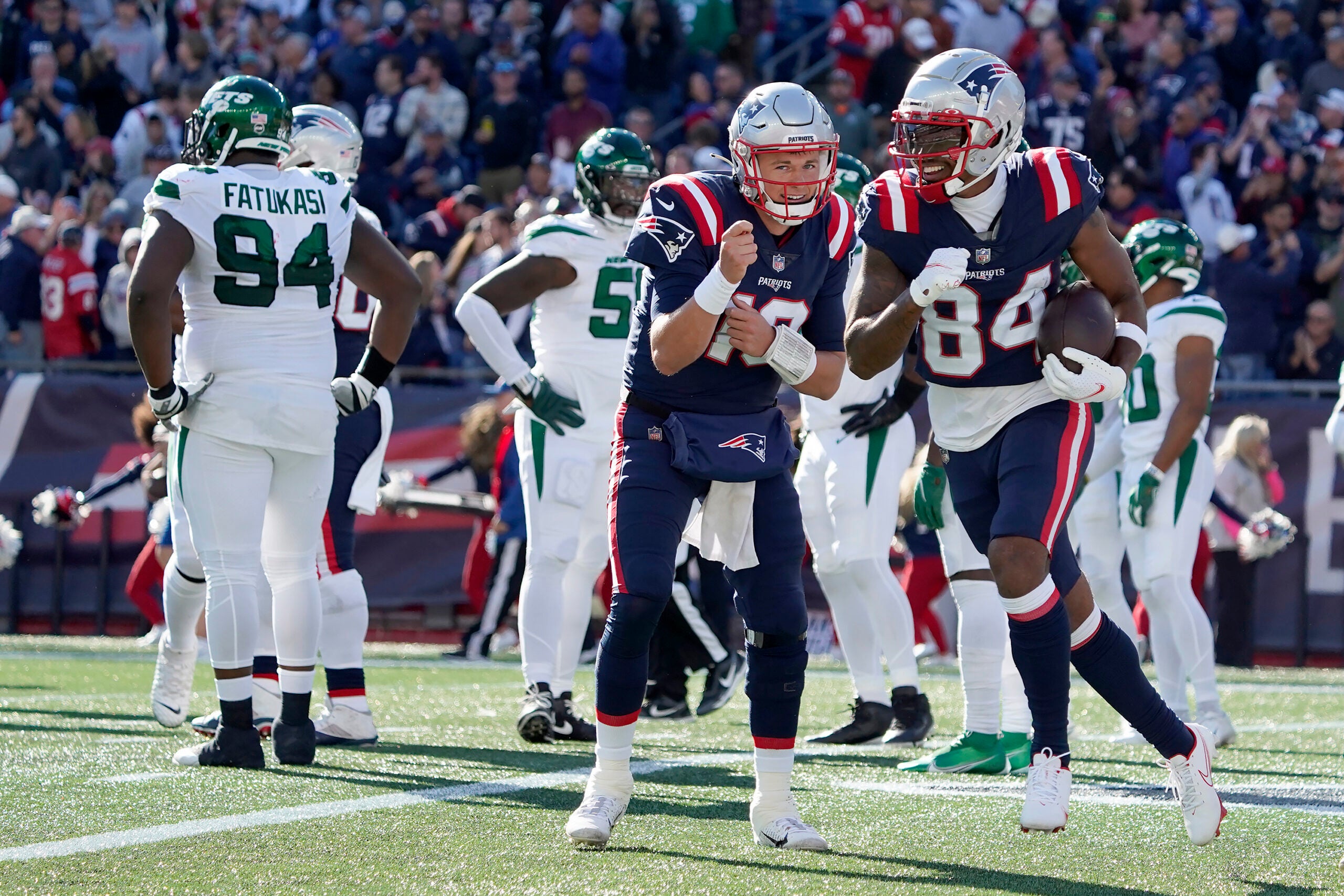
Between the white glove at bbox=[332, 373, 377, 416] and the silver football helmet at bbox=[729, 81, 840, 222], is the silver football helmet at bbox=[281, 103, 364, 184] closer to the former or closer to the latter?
the white glove at bbox=[332, 373, 377, 416]

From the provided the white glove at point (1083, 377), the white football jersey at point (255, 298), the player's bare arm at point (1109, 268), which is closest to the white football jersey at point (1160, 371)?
the player's bare arm at point (1109, 268)

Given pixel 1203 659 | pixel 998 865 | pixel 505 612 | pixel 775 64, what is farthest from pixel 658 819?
pixel 775 64

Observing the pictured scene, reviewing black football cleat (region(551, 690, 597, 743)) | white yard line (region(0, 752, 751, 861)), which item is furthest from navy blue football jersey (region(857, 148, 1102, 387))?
black football cleat (region(551, 690, 597, 743))

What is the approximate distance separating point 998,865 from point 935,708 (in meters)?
3.64

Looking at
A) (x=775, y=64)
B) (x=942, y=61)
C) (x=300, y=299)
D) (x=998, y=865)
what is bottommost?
(x=998, y=865)

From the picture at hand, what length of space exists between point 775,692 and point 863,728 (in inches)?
79.5

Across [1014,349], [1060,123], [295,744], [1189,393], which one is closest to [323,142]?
[295,744]

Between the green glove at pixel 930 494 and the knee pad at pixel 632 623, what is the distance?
4.04 feet

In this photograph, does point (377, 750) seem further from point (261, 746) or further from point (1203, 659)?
point (1203, 659)

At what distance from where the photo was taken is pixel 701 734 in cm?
620

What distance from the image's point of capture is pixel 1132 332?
13.8 feet

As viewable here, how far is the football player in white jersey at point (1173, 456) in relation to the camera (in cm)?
612

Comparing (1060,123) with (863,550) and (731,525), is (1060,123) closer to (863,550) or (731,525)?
(863,550)

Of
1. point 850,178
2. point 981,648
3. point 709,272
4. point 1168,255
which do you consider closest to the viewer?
point 709,272
